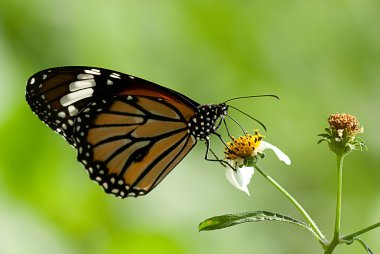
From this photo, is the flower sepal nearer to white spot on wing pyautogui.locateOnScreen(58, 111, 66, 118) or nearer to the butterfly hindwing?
the butterfly hindwing

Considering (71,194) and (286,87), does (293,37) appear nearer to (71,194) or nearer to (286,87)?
(286,87)

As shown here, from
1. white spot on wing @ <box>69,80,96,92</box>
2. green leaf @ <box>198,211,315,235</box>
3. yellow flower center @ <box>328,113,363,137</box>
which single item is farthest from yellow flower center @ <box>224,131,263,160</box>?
white spot on wing @ <box>69,80,96,92</box>

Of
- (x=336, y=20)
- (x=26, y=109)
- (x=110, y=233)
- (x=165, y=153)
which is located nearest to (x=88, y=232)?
(x=110, y=233)

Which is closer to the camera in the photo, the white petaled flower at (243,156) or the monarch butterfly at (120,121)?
the white petaled flower at (243,156)

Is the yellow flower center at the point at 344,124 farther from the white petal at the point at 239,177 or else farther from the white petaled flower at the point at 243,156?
the white petal at the point at 239,177

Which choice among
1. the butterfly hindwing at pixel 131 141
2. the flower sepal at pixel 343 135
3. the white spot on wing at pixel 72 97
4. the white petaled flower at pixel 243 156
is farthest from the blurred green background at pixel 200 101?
the flower sepal at pixel 343 135

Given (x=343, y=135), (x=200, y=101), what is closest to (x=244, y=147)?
(x=343, y=135)

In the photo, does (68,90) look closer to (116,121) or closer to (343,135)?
(116,121)
